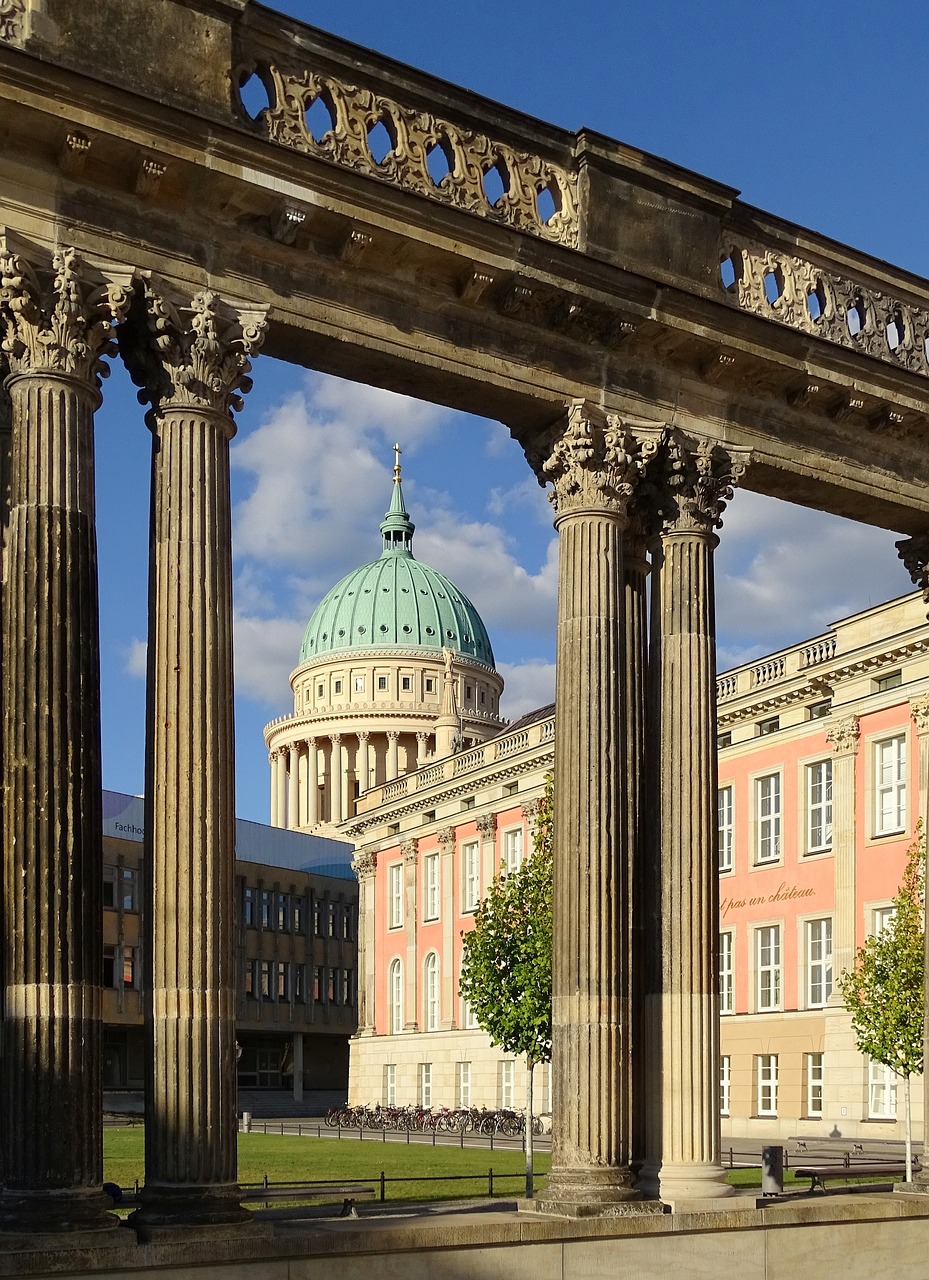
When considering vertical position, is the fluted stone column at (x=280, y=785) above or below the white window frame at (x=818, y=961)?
above

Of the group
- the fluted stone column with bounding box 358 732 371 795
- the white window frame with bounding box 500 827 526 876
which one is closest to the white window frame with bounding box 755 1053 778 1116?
the white window frame with bounding box 500 827 526 876

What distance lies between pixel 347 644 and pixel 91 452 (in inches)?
5646

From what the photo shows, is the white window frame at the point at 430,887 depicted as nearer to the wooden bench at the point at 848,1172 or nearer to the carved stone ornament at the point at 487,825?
the carved stone ornament at the point at 487,825

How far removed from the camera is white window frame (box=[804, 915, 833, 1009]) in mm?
59500

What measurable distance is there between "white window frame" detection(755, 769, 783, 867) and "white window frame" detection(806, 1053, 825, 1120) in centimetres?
676

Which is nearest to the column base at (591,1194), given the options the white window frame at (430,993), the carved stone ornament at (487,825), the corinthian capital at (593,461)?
the corinthian capital at (593,461)

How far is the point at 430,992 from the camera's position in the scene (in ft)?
299

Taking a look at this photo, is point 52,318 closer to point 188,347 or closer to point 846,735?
point 188,347

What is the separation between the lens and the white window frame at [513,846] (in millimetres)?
79062

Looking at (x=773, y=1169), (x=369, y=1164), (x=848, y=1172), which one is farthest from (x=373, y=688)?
(x=773, y=1169)

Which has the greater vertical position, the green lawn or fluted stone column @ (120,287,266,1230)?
fluted stone column @ (120,287,266,1230)

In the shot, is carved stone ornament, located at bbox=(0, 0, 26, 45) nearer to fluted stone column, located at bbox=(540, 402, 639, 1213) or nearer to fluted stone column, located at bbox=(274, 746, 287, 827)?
fluted stone column, located at bbox=(540, 402, 639, 1213)

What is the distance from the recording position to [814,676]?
59812mm

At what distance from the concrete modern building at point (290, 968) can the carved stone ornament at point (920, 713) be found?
6224cm
